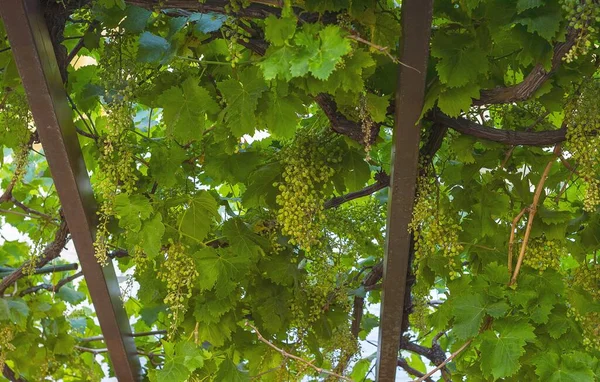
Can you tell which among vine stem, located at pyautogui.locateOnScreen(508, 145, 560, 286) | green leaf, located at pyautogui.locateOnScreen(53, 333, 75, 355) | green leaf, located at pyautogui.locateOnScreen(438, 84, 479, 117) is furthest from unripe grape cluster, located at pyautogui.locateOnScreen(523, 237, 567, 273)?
green leaf, located at pyautogui.locateOnScreen(53, 333, 75, 355)

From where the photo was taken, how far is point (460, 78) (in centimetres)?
207

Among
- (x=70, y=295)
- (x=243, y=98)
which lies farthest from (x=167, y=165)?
(x=70, y=295)

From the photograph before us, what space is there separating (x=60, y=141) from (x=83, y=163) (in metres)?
0.17

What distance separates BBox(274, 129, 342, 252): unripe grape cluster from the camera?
95.0 inches

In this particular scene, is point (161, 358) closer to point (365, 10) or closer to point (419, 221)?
point (419, 221)

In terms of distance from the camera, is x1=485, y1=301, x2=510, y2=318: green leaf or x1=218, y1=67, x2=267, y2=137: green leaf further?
x1=485, y1=301, x2=510, y2=318: green leaf

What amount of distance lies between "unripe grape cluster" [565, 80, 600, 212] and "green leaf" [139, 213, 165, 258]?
1.12 m

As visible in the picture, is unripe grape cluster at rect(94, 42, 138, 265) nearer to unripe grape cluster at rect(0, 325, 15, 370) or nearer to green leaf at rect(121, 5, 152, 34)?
green leaf at rect(121, 5, 152, 34)

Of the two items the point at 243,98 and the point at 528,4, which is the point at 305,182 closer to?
the point at 243,98

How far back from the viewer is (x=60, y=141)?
88.6 inches

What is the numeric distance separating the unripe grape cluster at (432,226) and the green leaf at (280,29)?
2.19 feet

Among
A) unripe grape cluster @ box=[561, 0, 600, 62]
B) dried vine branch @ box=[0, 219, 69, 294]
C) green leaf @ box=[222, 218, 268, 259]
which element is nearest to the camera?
unripe grape cluster @ box=[561, 0, 600, 62]

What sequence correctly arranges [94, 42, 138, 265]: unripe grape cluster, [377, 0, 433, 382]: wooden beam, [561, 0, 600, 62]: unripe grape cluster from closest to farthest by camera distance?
[561, 0, 600, 62]: unripe grape cluster < [377, 0, 433, 382]: wooden beam < [94, 42, 138, 265]: unripe grape cluster

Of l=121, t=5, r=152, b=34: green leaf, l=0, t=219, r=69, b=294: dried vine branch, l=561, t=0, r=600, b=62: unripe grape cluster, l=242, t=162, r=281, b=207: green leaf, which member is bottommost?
l=561, t=0, r=600, b=62: unripe grape cluster
